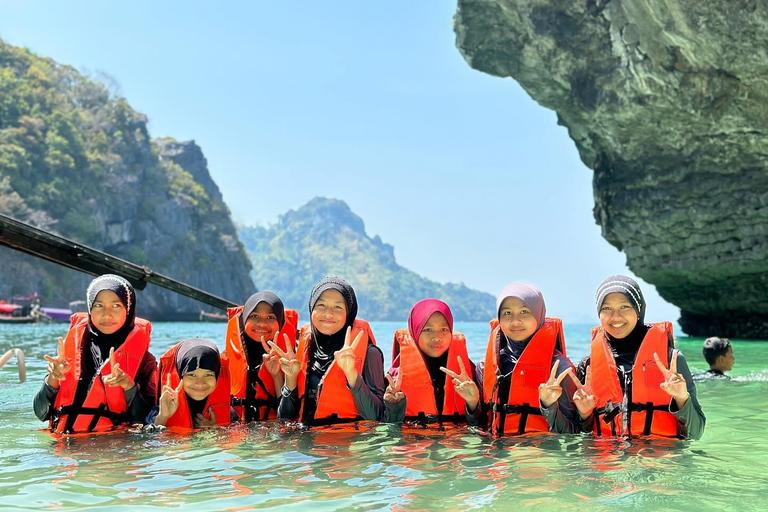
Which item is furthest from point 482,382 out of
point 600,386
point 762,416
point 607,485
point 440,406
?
point 762,416

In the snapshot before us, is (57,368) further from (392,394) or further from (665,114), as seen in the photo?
(665,114)

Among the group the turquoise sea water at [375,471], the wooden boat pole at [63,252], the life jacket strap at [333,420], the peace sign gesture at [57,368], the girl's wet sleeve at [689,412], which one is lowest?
the turquoise sea water at [375,471]

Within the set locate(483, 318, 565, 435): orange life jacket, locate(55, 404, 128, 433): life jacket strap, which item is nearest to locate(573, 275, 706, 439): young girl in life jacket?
locate(483, 318, 565, 435): orange life jacket

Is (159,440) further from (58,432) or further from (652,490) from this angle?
(652,490)

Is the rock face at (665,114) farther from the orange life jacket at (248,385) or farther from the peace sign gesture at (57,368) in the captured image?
the peace sign gesture at (57,368)

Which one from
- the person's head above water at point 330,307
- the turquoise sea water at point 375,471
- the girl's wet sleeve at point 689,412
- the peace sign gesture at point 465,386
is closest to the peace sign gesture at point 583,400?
the turquoise sea water at point 375,471

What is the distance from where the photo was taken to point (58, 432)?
5098 millimetres

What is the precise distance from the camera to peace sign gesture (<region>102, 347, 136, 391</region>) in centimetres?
487

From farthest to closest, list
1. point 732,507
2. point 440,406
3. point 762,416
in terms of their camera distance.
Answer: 1. point 762,416
2. point 440,406
3. point 732,507

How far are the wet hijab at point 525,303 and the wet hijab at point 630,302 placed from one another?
1.37 feet

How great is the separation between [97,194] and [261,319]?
6153 cm

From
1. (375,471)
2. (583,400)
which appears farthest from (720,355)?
(375,471)

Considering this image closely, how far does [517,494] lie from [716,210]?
21.0m

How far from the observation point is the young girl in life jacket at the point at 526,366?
4941mm
